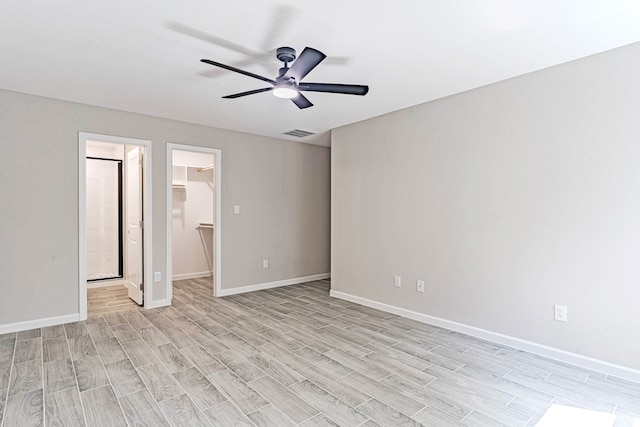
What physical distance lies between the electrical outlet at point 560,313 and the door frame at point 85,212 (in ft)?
14.3

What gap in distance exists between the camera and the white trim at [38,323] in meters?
3.41

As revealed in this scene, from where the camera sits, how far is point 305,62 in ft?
7.36

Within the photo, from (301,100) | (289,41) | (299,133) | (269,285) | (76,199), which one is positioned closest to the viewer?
(289,41)

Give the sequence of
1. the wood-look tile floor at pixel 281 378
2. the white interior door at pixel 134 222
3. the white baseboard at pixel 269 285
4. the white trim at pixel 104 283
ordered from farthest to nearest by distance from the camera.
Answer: the white trim at pixel 104 283 < the white baseboard at pixel 269 285 < the white interior door at pixel 134 222 < the wood-look tile floor at pixel 281 378

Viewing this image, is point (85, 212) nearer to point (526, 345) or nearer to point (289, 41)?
point (289, 41)

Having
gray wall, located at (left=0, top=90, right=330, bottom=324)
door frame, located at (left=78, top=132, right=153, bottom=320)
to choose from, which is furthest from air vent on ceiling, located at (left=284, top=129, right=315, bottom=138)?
door frame, located at (left=78, top=132, right=153, bottom=320)

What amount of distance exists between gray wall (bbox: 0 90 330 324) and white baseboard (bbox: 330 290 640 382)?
2.10 m

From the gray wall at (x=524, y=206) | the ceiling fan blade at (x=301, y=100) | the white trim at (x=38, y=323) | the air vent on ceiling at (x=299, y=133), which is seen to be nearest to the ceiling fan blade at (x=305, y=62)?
the ceiling fan blade at (x=301, y=100)

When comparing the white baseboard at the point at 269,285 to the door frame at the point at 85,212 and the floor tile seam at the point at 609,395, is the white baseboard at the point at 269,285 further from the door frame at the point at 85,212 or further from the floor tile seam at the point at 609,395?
the floor tile seam at the point at 609,395

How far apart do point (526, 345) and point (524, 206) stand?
48.1 inches

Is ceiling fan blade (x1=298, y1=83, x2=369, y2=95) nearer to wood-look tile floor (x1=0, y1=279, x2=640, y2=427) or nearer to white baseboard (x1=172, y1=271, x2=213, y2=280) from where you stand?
wood-look tile floor (x1=0, y1=279, x2=640, y2=427)

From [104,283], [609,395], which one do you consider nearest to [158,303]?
[104,283]

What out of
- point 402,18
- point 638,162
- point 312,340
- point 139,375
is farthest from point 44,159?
point 638,162

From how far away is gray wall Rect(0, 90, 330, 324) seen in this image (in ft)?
11.4
